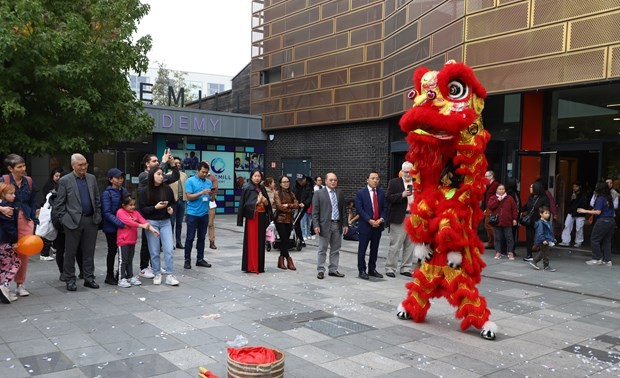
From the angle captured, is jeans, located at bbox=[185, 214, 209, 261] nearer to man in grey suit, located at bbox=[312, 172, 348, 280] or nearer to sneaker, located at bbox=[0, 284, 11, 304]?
man in grey suit, located at bbox=[312, 172, 348, 280]

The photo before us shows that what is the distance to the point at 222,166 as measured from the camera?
2186 cm

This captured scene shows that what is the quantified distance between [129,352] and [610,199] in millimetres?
9942

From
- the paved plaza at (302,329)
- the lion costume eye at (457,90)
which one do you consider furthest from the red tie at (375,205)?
the lion costume eye at (457,90)

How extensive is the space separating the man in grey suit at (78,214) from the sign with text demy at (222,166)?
46.4 feet

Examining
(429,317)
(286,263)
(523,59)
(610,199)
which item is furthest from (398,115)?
(429,317)

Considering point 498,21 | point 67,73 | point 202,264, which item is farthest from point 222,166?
point 498,21

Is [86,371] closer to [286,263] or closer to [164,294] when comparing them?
[164,294]

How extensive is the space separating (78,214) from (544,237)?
27.3 feet

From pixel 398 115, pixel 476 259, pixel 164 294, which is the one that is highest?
pixel 398 115

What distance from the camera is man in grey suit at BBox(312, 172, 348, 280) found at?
874cm

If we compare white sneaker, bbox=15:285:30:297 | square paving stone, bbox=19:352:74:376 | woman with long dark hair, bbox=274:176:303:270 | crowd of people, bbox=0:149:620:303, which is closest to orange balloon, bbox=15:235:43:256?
crowd of people, bbox=0:149:620:303

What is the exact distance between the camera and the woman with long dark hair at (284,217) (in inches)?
369

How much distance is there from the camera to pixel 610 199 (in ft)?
34.8

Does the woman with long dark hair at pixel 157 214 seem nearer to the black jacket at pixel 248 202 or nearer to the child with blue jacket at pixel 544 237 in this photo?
the black jacket at pixel 248 202
